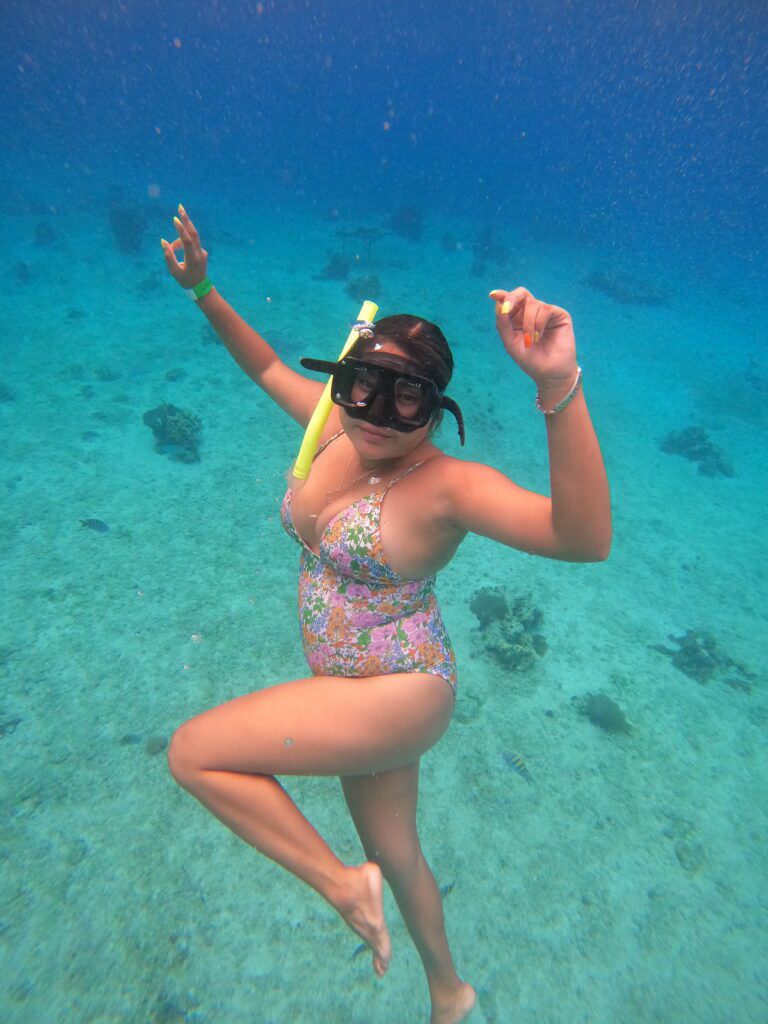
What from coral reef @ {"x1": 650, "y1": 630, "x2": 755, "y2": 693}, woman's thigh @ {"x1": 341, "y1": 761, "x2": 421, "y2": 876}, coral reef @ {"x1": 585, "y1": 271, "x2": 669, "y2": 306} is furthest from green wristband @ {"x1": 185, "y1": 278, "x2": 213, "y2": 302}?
coral reef @ {"x1": 585, "y1": 271, "x2": 669, "y2": 306}

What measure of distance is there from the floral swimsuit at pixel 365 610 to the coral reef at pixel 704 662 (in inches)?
237

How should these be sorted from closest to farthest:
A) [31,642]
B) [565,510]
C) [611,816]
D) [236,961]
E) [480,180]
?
[565,510]
[236,961]
[611,816]
[31,642]
[480,180]

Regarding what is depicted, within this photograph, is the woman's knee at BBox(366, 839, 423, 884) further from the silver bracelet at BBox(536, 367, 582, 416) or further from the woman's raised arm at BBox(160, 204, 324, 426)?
the woman's raised arm at BBox(160, 204, 324, 426)

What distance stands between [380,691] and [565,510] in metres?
1.21

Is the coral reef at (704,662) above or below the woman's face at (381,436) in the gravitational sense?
below

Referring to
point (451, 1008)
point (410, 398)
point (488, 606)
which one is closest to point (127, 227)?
point (488, 606)

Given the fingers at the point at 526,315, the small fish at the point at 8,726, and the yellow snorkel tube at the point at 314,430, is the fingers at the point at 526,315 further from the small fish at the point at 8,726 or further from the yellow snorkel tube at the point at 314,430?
the small fish at the point at 8,726

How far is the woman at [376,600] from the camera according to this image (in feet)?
6.45

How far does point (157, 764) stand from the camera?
4699 millimetres

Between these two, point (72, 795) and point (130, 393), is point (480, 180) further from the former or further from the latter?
point (72, 795)

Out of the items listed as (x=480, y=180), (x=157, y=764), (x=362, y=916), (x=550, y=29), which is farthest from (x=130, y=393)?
(x=550, y=29)

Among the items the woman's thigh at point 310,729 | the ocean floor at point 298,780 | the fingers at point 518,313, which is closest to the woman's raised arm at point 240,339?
the fingers at point 518,313

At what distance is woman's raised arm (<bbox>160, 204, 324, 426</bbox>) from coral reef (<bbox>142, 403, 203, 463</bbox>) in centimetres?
572

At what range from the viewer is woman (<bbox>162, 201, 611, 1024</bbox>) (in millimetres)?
1967
